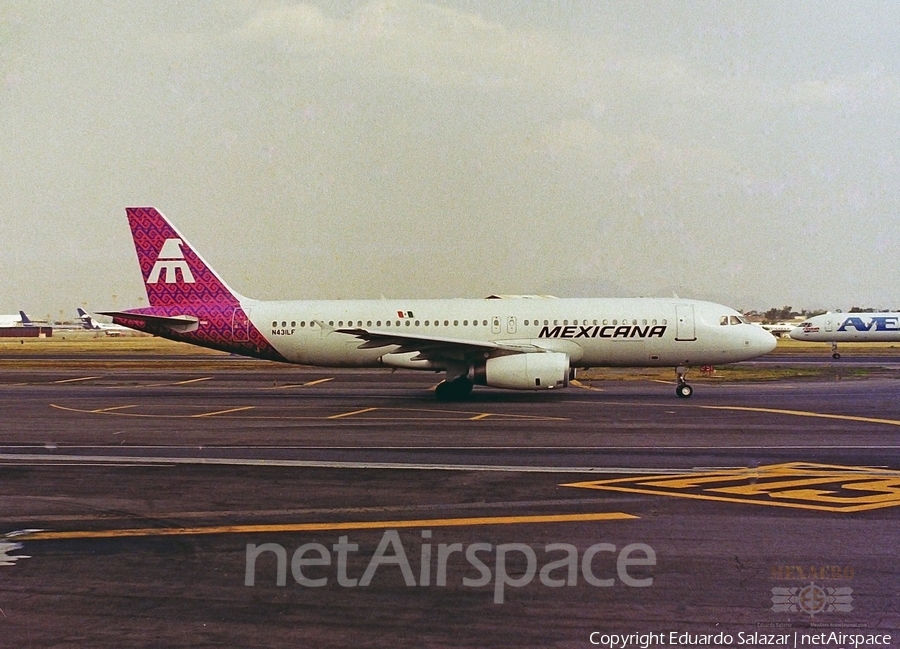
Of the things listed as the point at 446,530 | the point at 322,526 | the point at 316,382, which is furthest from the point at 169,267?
the point at 446,530

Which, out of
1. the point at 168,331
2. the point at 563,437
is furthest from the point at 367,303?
the point at 563,437

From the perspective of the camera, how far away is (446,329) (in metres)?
30.9

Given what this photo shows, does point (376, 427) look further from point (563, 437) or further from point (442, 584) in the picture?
point (442, 584)

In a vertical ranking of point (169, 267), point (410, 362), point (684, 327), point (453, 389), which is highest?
point (169, 267)

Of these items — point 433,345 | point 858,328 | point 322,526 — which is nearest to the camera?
point 322,526

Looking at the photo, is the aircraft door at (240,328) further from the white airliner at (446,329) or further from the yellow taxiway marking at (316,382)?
the yellow taxiway marking at (316,382)

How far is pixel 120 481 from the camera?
554 inches

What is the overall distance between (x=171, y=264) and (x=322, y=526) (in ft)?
80.1

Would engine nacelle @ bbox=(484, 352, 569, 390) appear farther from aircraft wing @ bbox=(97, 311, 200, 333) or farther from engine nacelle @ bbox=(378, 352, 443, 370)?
aircraft wing @ bbox=(97, 311, 200, 333)

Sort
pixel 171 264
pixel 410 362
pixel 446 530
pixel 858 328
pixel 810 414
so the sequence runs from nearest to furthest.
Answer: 1. pixel 446 530
2. pixel 810 414
3. pixel 410 362
4. pixel 171 264
5. pixel 858 328

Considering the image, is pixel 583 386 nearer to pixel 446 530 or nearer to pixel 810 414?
pixel 810 414

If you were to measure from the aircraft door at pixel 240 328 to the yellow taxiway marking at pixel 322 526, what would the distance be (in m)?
21.4

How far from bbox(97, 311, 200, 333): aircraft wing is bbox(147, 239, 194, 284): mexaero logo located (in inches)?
60.2

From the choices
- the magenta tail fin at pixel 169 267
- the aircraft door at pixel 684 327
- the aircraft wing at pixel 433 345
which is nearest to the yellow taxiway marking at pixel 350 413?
the aircraft wing at pixel 433 345
